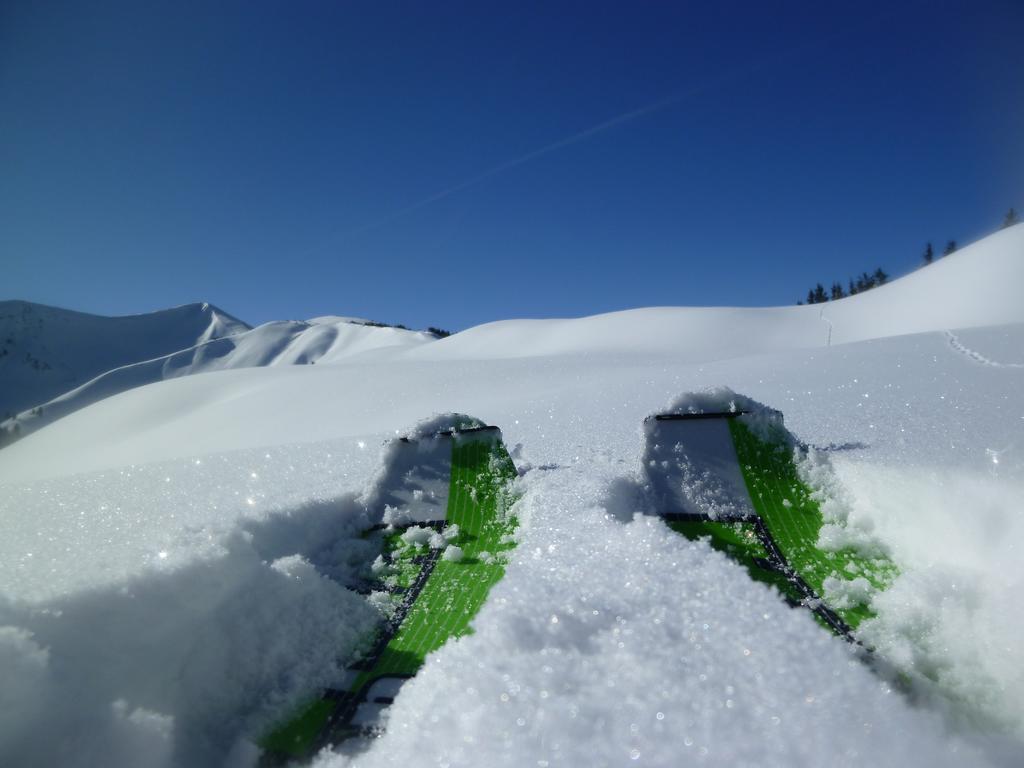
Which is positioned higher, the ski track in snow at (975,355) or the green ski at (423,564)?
the ski track in snow at (975,355)

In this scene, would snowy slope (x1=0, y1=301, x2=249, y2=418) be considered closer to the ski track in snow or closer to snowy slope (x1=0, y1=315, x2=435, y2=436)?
snowy slope (x1=0, y1=315, x2=435, y2=436)

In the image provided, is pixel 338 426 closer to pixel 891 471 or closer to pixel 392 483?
pixel 392 483

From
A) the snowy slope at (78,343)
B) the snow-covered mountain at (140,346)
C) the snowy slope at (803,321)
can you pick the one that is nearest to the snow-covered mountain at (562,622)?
the snowy slope at (803,321)

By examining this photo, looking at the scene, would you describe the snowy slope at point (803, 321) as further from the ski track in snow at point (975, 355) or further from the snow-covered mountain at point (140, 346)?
the snow-covered mountain at point (140, 346)

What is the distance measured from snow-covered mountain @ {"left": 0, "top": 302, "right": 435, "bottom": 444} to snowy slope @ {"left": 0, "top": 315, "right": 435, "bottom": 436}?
13 cm

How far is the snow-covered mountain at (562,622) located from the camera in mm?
Result: 905

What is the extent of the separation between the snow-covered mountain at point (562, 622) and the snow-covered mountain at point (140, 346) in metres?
63.1

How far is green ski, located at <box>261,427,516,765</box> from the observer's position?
4.30 ft

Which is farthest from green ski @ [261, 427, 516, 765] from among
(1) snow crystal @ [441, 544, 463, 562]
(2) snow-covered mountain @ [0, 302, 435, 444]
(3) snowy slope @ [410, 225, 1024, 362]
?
(2) snow-covered mountain @ [0, 302, 435, 444]

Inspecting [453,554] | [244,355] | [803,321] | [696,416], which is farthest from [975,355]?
[244,355]

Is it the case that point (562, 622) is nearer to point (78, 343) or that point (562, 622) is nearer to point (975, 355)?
point (975, 355)

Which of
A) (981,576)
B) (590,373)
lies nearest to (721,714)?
(981,576)

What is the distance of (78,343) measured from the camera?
99.6m

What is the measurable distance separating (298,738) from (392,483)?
120 cm
